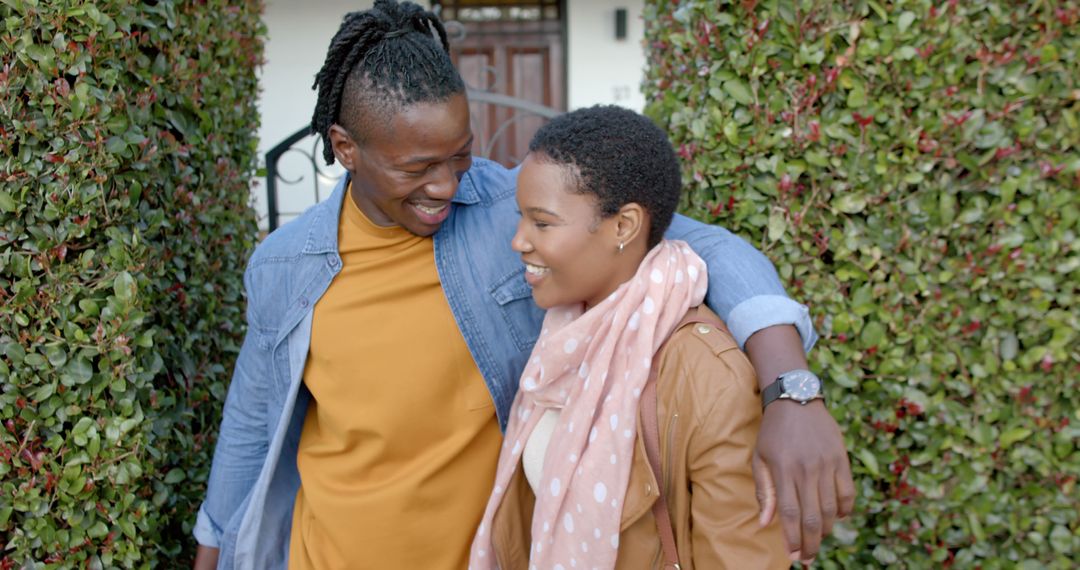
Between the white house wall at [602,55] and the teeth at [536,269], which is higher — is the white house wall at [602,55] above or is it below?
below

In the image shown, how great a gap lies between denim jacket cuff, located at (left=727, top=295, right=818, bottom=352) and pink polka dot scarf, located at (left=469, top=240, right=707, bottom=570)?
9 cm

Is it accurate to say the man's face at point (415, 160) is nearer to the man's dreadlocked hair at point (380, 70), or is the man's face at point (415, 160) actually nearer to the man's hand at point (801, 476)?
the man's dreadlocked hair at point (380, 70)

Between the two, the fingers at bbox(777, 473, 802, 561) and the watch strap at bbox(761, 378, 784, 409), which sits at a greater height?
the watch strap at bbox(761, 378, 784, 409)

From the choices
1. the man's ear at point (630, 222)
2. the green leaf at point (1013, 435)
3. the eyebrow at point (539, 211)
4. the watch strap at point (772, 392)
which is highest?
the eyebrow at point (539, 211)

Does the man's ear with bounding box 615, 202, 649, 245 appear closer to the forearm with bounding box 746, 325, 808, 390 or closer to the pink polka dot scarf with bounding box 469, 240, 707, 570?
the pink polka dot scarf with bounding box 469, 240, 707, 570

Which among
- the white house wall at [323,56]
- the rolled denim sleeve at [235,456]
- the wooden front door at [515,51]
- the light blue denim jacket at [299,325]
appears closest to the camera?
the light blue denim jacket at [299,325]

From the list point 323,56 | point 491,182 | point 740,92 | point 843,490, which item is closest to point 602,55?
point 323,56

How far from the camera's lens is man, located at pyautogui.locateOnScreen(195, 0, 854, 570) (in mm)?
1749

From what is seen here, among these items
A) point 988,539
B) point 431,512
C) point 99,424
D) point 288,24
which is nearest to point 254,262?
point 99,424

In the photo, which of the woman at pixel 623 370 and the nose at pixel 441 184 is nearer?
the woman at pixel 623 370

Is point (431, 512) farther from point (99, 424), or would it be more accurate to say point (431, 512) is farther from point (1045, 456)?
point (1045, 456)

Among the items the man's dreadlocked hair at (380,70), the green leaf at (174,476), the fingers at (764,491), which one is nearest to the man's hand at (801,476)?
the fingers at (764,491)

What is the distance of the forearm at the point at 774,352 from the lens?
1.45 meters

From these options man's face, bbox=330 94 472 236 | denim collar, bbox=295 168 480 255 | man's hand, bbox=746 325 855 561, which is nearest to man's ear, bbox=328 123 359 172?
man's face, bbox=330 94 472 236
